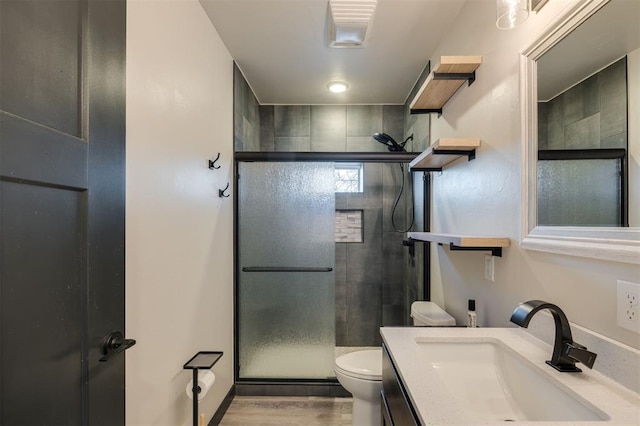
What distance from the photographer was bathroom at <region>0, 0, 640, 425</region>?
3.74ft

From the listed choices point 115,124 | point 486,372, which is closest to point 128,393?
point 115,124

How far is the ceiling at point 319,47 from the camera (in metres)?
1.86

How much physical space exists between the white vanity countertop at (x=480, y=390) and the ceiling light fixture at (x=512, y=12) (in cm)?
114

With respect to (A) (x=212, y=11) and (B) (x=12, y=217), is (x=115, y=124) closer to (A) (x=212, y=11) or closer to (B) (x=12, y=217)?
(B) (x=12, y=217)

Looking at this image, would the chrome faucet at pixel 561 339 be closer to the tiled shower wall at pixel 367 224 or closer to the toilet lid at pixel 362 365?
the toilet lid at pixel 362 365

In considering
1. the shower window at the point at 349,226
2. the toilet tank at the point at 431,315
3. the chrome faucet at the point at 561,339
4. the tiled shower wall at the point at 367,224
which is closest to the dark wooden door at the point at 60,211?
the chrome faucet at the point at 561,339

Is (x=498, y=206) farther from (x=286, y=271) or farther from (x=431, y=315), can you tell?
(x=286, y=271)

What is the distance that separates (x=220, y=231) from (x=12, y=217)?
1579mm

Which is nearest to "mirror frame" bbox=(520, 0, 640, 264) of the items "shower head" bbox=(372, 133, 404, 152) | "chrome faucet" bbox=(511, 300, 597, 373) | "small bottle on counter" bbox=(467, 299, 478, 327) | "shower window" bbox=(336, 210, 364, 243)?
"chrome faucet" bbox=(511, 300, 597, 373)

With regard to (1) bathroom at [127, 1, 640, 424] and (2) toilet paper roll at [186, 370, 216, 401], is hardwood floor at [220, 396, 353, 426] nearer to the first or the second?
(1) bathroom at [127, 1, 640, 424]

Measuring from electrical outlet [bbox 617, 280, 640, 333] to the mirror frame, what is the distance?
0.07 metres

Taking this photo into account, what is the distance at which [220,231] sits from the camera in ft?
7.12

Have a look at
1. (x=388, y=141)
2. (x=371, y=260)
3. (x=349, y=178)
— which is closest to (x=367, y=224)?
(x=371, y=260)

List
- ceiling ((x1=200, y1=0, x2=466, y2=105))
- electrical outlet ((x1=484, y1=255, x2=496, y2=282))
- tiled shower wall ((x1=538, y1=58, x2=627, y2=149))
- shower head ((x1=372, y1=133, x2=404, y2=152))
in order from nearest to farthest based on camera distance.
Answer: tiled shower wall ((x1=538, y1=58, x2=627, y2=149)), electrical outlet ((x1=484, y1=255, x2=496, y2=282)), ceiling ((x1=200, y1=0, x2=466, y2=105)), shower head ((x1=372, y1=133, x2=404, y2=152))
